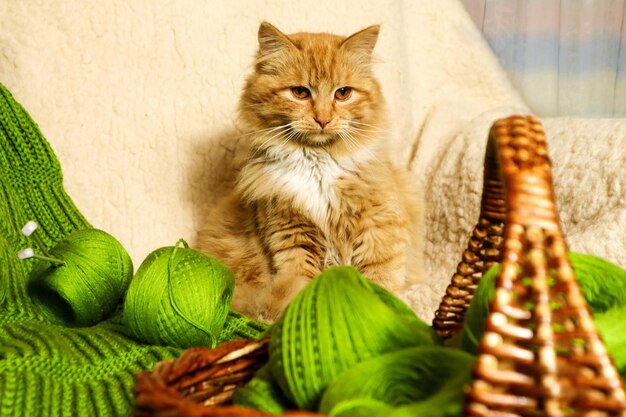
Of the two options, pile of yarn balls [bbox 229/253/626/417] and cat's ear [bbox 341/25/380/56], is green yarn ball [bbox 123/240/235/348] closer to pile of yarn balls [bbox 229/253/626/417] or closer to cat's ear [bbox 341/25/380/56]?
pile of yarn balls [bbox 229/253/626/417]

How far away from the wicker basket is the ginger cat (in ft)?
2.81

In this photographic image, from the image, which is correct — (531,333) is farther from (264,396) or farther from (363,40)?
(363,40)

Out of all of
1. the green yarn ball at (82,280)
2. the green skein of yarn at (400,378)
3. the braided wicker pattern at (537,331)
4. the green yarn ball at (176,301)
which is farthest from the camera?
the green yarn ball at (82,280)

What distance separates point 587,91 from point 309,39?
98 cm

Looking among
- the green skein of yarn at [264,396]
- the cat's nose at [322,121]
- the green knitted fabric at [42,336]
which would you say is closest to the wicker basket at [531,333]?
the green skein of yarn at [264,396]

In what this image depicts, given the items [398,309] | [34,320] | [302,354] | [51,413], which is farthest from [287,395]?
[34,320]

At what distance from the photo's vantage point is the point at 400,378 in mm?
604

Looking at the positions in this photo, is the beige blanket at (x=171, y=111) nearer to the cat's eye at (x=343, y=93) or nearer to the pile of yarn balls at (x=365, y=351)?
the cat's eye at (x=343, y=93)

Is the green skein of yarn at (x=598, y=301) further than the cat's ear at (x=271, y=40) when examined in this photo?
No

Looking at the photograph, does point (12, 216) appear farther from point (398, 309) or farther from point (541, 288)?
point (541, 288)

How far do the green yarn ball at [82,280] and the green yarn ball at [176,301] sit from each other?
113 millimetres

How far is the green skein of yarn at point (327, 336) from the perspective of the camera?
623 mm

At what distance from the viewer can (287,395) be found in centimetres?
65

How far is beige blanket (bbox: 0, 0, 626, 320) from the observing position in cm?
161
